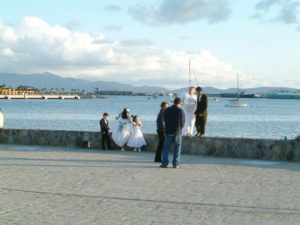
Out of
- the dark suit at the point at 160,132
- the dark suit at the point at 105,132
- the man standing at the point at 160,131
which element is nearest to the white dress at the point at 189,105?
the man standing at the point at 160,131

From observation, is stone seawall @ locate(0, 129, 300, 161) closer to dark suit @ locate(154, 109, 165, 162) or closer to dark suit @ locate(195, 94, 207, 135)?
dark suit @ locate(195, 94, 207, 135)

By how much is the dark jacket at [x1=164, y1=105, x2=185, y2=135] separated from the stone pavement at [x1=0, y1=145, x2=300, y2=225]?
0.98 metres

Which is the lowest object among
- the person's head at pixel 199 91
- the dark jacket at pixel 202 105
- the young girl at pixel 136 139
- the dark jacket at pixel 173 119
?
the young girl at pixel 136 139

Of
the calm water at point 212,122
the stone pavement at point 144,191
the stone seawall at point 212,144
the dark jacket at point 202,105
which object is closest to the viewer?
the stone pavement at point 144,191

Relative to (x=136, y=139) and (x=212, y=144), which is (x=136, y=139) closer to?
(x=136, y=139)

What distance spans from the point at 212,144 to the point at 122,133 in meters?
3.26

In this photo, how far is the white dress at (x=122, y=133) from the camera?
1919cm

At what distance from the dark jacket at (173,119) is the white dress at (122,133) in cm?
475

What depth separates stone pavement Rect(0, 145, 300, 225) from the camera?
8.66 meters

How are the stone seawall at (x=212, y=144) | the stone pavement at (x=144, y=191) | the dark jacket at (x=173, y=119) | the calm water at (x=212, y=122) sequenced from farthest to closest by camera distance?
the calm water at (x=212, y=122), the stone seawall at (x=212, y=144), the dark jacket at (x=173, y=119), the stone pavement at (x=144, y=191)

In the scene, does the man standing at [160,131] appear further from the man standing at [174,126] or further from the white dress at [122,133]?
→ the white dress at [122,133]

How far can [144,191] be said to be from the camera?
35.9 feet

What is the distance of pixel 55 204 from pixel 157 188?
7.83ft

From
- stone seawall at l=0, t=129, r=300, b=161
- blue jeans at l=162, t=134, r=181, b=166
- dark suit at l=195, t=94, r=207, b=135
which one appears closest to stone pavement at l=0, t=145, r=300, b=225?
blue jeans at l=162, t=134, r=181, b=166
